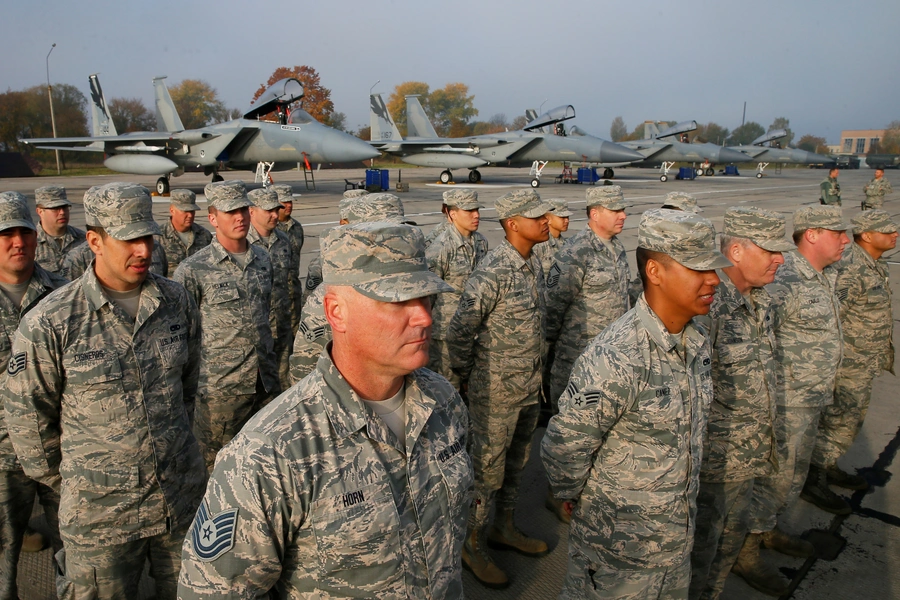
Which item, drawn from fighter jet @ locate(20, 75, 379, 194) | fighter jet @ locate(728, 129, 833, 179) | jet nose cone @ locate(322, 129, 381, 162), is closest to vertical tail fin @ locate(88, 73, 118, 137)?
fighter jet @ locate(20, 75, 379, 194)

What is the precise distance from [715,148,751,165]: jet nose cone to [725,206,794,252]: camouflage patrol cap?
134 feet

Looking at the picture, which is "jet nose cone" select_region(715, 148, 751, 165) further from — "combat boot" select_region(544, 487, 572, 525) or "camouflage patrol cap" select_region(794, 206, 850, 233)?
"combat boot" select_region(544, 487, 572, 525)

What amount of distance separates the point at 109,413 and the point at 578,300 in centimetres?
325

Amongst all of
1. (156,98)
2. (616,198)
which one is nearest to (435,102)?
(156,98)

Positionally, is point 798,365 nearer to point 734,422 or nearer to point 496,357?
point 734,422

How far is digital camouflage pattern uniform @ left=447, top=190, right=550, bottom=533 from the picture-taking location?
3385mm

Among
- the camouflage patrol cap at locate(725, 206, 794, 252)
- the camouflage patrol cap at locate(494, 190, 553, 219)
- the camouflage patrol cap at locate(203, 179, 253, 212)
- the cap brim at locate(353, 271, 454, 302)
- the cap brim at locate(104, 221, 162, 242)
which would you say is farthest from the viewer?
the camouflage patrol cap at locate(203, 179, 253, 212)

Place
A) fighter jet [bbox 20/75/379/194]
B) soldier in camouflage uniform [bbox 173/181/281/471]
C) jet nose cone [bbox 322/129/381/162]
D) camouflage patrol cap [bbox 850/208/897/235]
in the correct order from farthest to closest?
jet nose cone [bbox 322/129/381/162] → fighter jet [bbox 20/75/379/194] → camouflage patrol cap [bbox 850/208/897/235] → soldier in camouflage uniform [bbox 173/181/281/471]

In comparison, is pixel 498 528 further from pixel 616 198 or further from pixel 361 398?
pixel 616 198

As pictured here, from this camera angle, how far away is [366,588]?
1405 mm

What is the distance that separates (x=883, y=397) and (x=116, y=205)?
6.67 m

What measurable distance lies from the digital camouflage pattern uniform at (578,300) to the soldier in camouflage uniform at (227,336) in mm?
2120

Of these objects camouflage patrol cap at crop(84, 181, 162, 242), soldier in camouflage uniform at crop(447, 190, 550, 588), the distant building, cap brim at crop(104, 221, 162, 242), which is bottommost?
soldier in camouflage uniform at crop(447, 190, 550, 588)

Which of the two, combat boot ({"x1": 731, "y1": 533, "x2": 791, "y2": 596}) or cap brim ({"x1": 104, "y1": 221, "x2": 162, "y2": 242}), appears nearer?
cap brim ({"x1": 104, "y1": 221, "x2": 162, "y2": 242})
